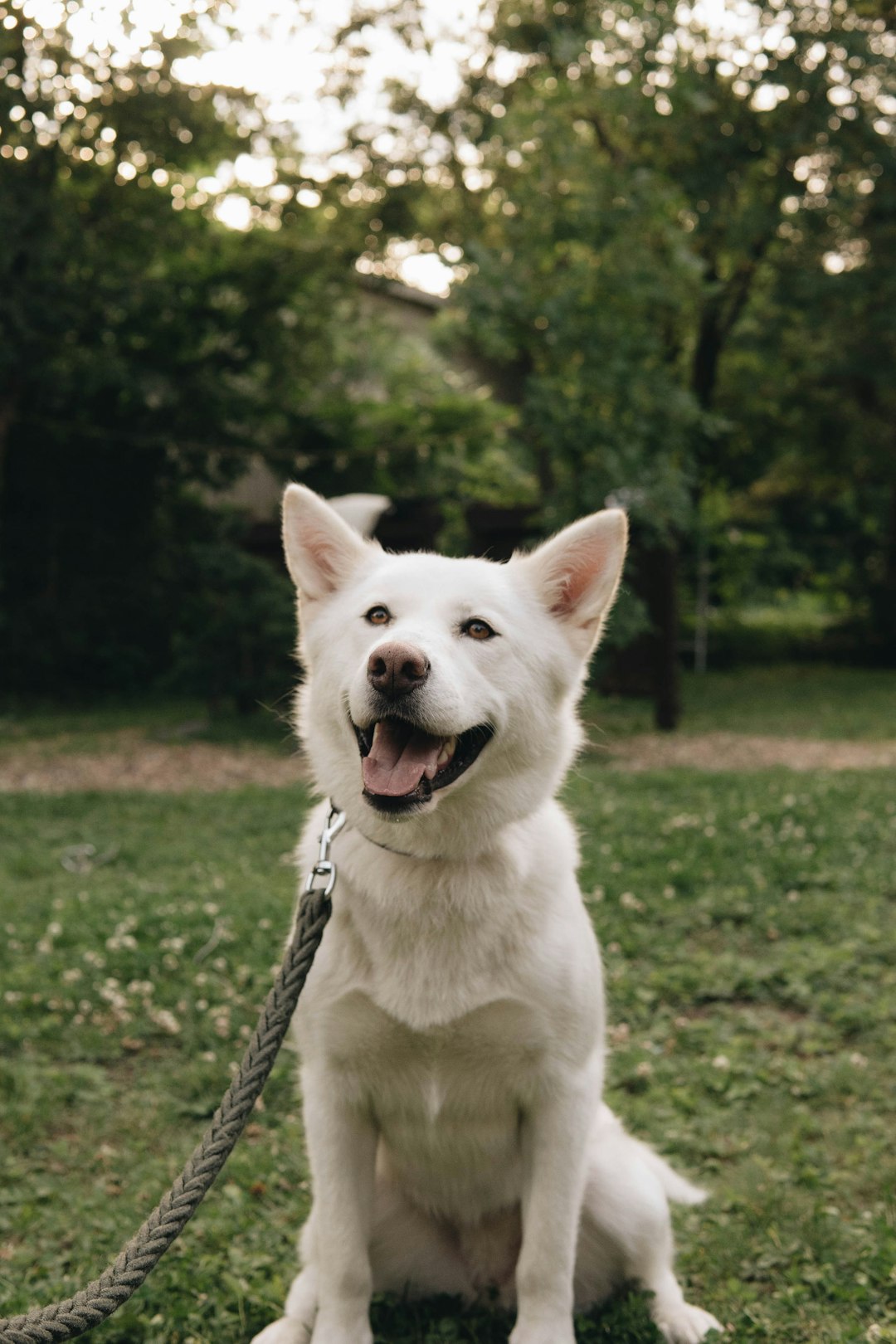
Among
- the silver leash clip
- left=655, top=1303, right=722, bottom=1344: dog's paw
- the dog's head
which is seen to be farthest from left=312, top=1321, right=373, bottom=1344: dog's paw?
the dog's head

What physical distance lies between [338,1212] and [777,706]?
15082mm

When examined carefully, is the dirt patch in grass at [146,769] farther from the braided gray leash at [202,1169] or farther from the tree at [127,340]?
the braided gray leash at [202,1169]

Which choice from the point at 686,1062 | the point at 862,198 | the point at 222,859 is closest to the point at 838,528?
the point at 862,198

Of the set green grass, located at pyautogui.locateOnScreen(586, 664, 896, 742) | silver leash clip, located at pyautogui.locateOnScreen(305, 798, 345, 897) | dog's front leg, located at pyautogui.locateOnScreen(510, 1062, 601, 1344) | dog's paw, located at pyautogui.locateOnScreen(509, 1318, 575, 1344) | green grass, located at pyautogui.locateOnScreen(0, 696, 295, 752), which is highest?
silver leash clip, located at pyautogui.locateOnScreen(305, 798, 345, 897)

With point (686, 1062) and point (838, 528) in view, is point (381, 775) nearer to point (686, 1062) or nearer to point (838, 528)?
point (686, 1062)

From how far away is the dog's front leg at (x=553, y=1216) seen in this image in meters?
2.57

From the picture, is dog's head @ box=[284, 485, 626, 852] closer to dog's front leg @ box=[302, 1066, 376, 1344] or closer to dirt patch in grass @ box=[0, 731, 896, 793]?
dog's front leg @ box=[302, 1066, 376, 1344]

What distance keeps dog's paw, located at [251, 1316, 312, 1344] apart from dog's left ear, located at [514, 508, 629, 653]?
1759 mm

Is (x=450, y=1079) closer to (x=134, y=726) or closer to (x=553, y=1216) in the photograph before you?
(x=553, y=1216)

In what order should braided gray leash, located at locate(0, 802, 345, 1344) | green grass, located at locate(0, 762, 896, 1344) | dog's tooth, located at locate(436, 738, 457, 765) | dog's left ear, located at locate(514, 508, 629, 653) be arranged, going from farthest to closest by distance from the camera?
green grass, located at locate(0, 762, 896, 1344)
dog's left ear, located at locate(514, 508, 629, 653)
dog's tooth, located at locate(436, 738, 457, 765)
braided gray leash, located at locate(0, 802, 345, 1344)

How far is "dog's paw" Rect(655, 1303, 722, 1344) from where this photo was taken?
2838mm

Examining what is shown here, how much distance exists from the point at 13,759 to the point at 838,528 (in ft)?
64.2

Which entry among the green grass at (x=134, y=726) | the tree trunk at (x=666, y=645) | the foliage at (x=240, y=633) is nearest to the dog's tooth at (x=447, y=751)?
the green grass at (x=134, y=726)

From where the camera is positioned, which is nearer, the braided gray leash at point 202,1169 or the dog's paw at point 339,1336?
the braided gray leash at point 202,1169
